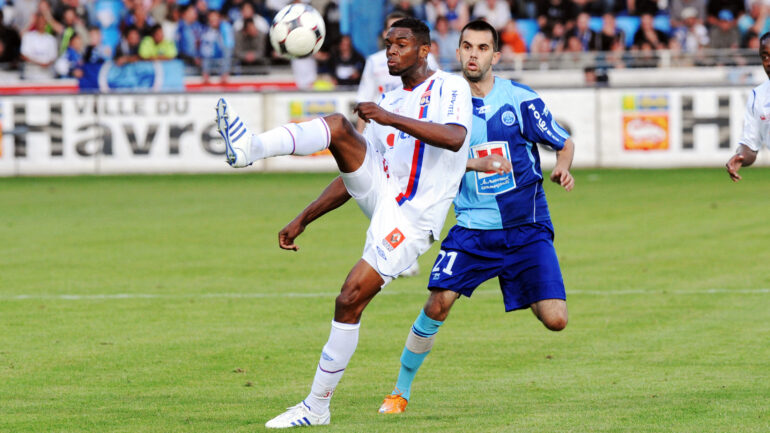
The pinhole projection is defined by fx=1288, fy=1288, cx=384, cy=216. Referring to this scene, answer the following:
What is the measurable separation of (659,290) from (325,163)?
13.7 metres

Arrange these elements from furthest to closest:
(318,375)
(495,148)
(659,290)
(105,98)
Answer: (105,98)
(659,290)
(495,148)
(318,375)

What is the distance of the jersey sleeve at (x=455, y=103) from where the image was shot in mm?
6512

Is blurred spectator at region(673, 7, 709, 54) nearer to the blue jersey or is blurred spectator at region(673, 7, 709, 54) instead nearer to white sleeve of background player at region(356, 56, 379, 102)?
white sleeve of background player at region(356, 56, 379, 102)

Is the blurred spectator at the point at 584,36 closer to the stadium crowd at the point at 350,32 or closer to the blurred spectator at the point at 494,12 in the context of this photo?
the stadium crowd at the point at 350,32

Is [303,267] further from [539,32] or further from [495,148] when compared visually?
[539,32]

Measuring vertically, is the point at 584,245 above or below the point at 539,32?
below

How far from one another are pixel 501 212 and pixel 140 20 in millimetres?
20114

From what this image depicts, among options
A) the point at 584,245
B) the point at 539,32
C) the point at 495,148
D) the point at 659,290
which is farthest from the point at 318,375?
the point at 539,32

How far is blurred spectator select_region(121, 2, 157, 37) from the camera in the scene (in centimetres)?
2589

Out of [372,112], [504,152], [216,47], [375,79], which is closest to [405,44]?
[372,112]

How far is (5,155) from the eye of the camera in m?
24.5

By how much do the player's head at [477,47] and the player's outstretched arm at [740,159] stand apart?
7.88 ft

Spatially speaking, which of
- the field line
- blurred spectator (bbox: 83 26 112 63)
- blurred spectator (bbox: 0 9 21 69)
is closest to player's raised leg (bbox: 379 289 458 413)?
the field line

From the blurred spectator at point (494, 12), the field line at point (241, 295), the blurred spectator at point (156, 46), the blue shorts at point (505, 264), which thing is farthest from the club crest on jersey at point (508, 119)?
the blurred spectator at point (494, 12)
